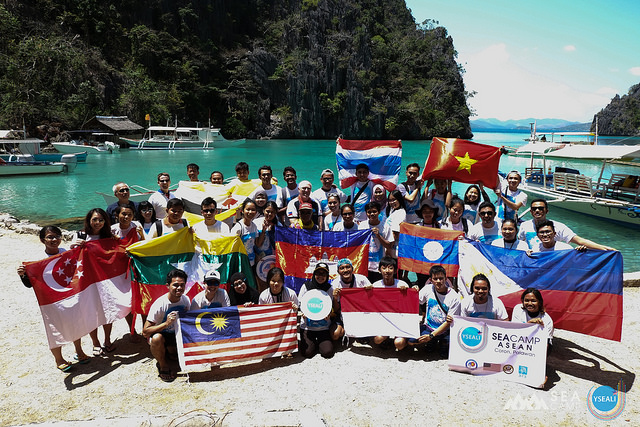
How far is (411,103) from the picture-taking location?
82188 millimetres

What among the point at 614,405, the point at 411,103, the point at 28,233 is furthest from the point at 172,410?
the point at 411,103

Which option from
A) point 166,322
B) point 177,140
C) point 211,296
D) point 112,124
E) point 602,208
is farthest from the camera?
point 177,140

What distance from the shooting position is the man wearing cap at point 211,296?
16.9 ft

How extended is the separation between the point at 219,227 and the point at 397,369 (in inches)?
136

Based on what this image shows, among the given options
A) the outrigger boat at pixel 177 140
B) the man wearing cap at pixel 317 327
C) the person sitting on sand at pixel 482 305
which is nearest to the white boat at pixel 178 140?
the outrigger boat at pixel 177 140

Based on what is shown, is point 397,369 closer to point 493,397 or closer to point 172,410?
point 493,397

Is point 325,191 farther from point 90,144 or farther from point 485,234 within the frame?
point 90,144

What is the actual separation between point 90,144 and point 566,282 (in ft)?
178

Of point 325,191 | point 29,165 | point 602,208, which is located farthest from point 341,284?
point 29,165

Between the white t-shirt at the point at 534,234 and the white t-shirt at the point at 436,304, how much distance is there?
1603mm

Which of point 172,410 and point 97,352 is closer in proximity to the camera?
point 172,410

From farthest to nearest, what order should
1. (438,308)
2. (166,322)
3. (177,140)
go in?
(177,140) < (438,308) < (166,322)

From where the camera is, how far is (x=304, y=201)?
23.9 ft

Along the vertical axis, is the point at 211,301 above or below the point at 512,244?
below
